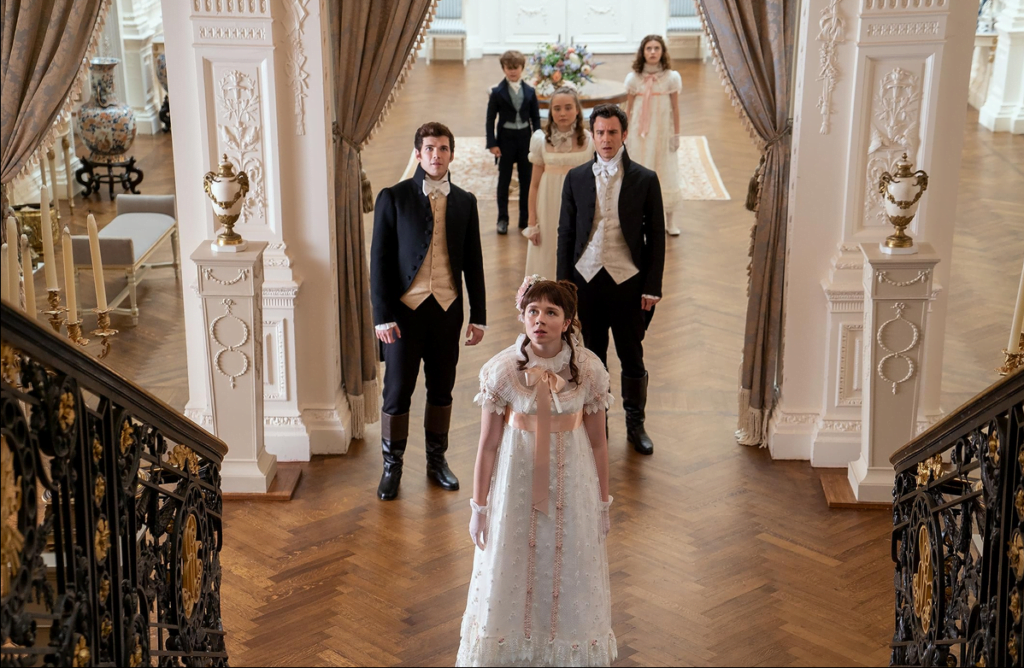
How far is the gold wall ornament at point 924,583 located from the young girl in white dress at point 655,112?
583 cm

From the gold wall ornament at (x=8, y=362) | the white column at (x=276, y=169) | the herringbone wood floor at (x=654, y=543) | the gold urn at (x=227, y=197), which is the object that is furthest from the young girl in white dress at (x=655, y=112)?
the gold wall ornament at (x=8, y=362)

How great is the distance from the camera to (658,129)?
930cm

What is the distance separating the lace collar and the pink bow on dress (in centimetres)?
3

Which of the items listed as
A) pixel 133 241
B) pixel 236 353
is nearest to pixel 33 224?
pixel 133 241

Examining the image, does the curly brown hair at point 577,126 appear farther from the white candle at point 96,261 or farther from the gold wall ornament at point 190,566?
the gold wall ornament at point 190,566

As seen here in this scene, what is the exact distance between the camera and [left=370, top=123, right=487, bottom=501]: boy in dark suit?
17.4 ft

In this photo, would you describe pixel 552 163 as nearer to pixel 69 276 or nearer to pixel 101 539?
pixel 69 276

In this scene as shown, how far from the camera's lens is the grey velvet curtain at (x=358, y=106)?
19.0 feet

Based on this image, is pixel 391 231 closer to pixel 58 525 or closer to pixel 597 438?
pixel 597 438

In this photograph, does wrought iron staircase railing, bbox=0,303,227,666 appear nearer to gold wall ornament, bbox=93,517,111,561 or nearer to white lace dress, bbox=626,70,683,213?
gold wall ornament, bbox=93,517,111,561

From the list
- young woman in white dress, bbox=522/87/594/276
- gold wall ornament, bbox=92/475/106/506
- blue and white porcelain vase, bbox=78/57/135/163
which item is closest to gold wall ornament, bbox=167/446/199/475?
gold wall ornament, bbox=92/475/106/506

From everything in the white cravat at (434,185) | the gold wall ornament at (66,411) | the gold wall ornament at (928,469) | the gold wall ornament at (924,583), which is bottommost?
the gold wall ornament at (924,583)

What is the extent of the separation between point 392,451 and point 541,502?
5.82 feet

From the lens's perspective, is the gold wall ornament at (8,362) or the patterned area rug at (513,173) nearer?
the gold wall ornament at (8,362)
